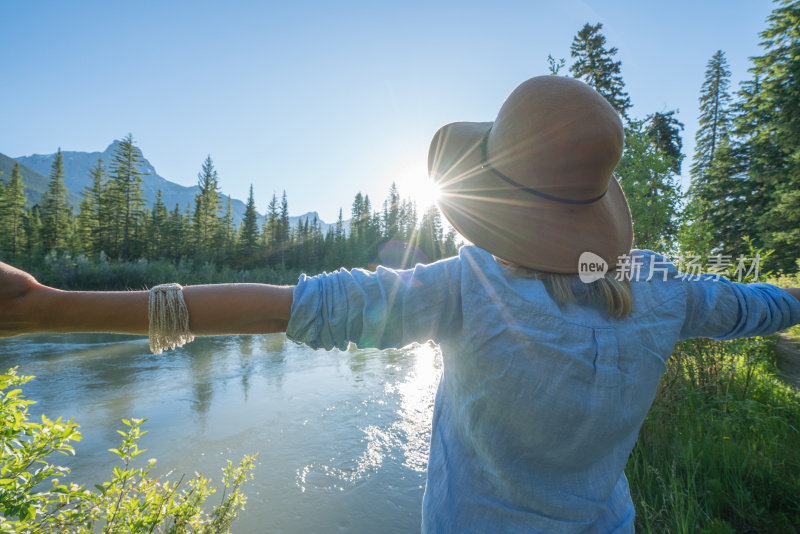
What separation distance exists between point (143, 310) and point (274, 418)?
654 cm

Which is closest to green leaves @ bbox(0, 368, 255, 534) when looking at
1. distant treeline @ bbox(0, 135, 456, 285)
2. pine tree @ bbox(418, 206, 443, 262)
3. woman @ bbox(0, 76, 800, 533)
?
woman @ bbox(0, 76, 800, 533)

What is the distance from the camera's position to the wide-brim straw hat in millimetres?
912

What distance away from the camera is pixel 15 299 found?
79 centimetres

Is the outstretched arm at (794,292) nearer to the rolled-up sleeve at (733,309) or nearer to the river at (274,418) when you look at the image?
the rolled-up sleeve at (733,309)

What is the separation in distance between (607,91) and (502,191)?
19991 millimetres

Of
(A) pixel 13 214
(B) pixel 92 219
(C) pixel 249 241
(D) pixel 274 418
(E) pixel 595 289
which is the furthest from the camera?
(C) pixel 249 241

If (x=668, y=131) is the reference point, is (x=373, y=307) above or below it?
below

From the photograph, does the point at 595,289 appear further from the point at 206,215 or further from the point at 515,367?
the point at 206,215

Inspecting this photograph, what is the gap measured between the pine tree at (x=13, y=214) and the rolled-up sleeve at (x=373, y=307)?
5396cm

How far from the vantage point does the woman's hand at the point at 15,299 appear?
78cm

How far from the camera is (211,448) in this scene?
5473 mm

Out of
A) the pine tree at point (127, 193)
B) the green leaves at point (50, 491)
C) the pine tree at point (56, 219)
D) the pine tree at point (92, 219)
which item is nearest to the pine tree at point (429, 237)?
the pine tree at point (127, 193)

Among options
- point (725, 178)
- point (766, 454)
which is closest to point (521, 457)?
point (766, 454)

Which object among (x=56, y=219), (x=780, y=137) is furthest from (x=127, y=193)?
(x=780, y=137)
